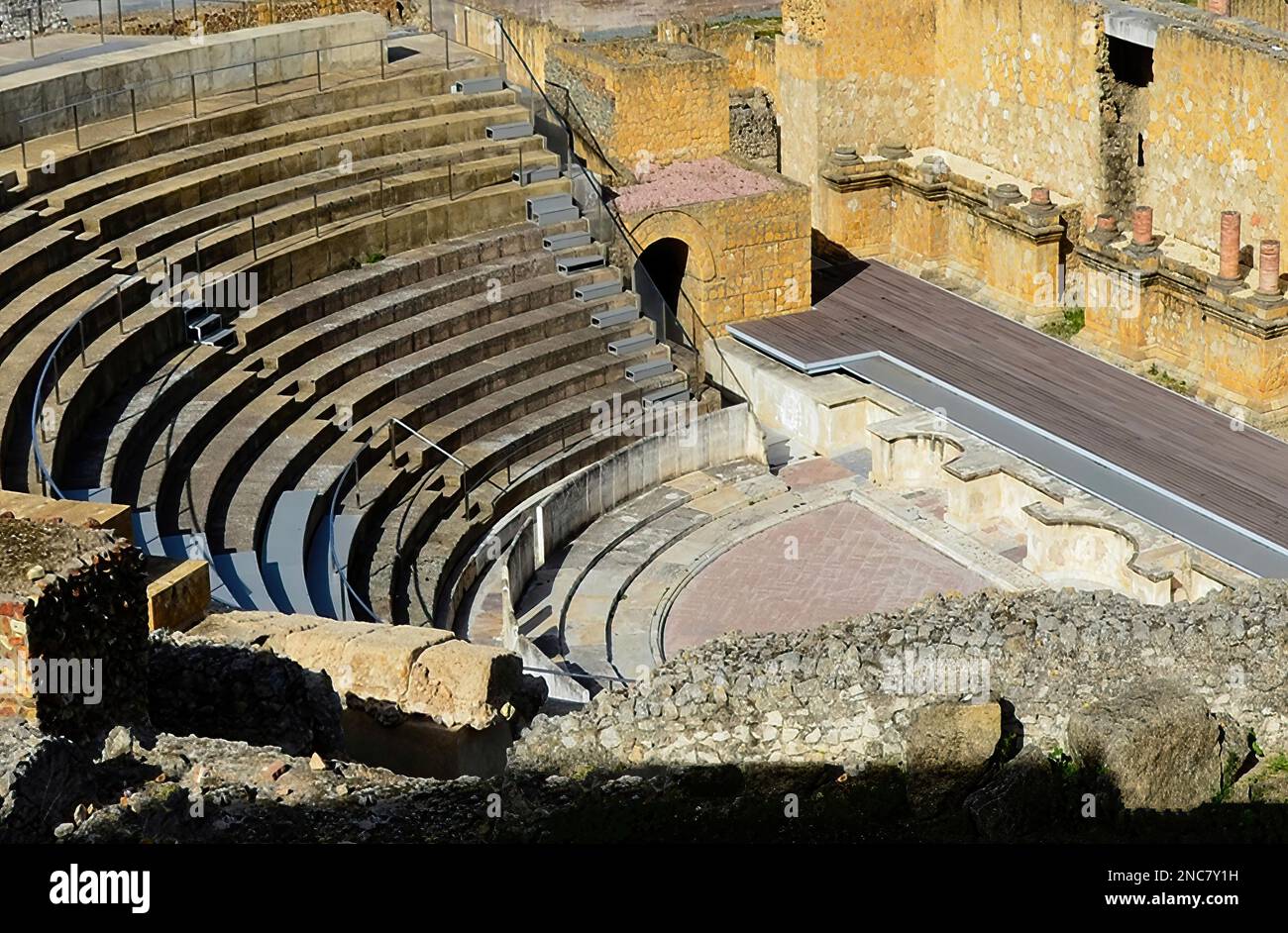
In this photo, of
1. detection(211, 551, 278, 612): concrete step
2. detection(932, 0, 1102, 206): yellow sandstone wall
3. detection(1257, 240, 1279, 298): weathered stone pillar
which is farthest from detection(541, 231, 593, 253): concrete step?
detection(211, 551, 278, 612): concrete step

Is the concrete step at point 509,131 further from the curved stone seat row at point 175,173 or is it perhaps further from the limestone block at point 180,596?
the limestone block at point 180,596

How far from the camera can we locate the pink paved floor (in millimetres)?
21641

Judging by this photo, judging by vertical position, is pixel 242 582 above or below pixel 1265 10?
below

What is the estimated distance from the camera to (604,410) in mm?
23828

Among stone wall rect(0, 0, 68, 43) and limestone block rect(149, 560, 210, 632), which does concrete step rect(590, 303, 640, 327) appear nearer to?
stone wall rect(0, 0, 68, 43)

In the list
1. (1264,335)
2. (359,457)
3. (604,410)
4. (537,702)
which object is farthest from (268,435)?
(1264,335)

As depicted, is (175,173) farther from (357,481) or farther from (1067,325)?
(1067,325)

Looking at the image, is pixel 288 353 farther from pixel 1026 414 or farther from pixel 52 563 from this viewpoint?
pixel 52 563

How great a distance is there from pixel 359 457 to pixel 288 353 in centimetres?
142

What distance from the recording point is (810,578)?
73.5 feet

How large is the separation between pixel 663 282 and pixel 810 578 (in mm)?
6279

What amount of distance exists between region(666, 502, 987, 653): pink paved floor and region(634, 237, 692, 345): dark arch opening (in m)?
3.33

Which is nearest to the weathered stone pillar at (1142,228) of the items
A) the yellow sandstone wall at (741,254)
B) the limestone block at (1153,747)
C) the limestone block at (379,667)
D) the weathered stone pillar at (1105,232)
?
the weathered stone pillar at (1105,232)

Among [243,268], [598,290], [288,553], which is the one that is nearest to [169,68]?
[243,268]
